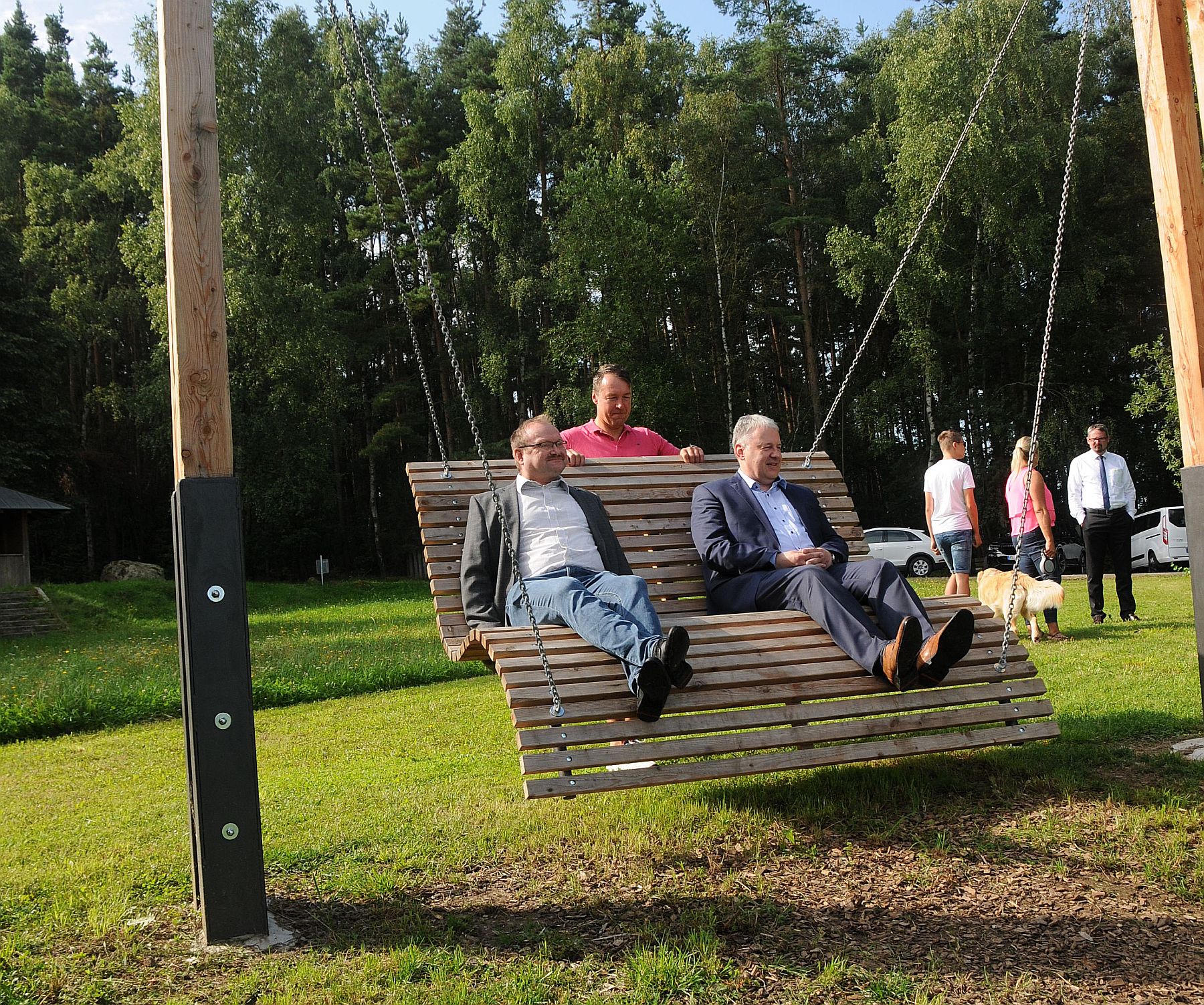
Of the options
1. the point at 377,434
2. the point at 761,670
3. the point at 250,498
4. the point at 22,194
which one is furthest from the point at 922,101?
the point at 22,194

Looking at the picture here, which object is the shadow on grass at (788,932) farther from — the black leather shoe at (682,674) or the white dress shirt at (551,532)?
the white dress shirt at (551,532)

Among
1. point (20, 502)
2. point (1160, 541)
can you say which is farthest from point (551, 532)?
point (20, 502)

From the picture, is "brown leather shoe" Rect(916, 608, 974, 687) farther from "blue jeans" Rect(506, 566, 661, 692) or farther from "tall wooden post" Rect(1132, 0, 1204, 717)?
"tall wooden post" Rect(1132, 0, 1204, 717)

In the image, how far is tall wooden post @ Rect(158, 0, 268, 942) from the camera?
3303 millimetres

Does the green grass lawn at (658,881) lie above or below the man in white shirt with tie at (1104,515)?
below

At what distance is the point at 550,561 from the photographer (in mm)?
4926

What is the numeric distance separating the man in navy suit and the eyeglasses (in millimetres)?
798

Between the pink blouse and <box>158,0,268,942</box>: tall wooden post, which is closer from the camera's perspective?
<box>158,0,268,942</box>: tall wooden post

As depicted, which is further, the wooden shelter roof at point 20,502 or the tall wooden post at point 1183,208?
the wooden shelter roof at point 20,502

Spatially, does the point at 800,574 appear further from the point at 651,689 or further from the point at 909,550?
the point at 909,550

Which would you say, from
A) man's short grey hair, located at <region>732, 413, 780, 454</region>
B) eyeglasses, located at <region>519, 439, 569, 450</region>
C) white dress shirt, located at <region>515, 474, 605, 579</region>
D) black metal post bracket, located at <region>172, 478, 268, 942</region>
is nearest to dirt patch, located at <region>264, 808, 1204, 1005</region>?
black metal post bracket, located at <region>172, 478, 268, 942</region>

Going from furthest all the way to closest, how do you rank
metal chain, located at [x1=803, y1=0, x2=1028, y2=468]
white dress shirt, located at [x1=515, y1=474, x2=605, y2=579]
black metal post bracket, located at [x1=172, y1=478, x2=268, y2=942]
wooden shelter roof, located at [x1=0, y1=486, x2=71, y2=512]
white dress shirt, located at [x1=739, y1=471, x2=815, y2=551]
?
wooden shelter roof, located at [x1=0, y1=486, x2=71, y2=512] < white dress shirt, located at [x1=739, y1=471, x2=815, y2=551] < metal chain, located at [x1=803, y1=0, x2=1028, y2=468] < white dress shirt, located at [x1=515, y1=474, x2=605, y2=579] < black metal post bracket, located at [x1=172, y1=478, x2=268, y2=942]

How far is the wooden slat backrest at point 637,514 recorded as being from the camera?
517 centimetres

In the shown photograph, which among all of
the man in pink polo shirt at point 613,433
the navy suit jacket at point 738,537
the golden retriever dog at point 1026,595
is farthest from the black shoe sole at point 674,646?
the golden retriever dog at point 1026,595
